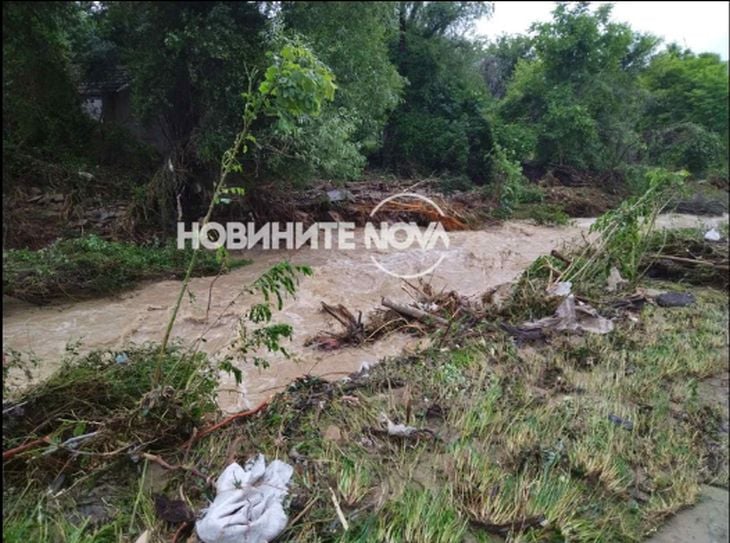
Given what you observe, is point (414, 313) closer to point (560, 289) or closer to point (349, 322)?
point (349, 322)

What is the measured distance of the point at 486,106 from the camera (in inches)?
95.7

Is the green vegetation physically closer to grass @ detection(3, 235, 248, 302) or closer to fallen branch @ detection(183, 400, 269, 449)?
grass @ detection(3, 235, 248, 302)

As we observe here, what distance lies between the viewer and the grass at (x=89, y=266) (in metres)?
1.89

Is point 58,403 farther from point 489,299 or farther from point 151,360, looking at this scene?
point 489,299

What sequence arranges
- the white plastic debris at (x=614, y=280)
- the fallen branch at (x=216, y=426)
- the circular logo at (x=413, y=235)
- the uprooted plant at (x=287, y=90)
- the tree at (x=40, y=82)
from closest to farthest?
the tree at (x=40, y=82), the uprooted plant at (x=287, y=90), the fallen branch at (x=216, y=426), the circular logo at (x=413, y=235), the white plastic debris at (x=614, y=280)

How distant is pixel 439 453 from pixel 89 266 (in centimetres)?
263

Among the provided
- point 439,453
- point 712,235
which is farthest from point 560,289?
point 439,453

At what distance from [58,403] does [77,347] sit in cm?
45

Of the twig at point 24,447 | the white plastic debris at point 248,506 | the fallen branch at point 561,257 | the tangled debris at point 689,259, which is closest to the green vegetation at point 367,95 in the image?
the twig at point 24,447

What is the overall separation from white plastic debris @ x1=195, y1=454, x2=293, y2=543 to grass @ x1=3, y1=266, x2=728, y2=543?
0.27 ft

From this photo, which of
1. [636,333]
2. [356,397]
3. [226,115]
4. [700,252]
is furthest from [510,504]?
[700,252]

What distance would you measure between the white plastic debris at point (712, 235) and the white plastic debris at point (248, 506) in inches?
213

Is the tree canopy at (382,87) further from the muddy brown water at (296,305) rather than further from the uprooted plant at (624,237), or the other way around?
the uprooted plant at (624,237)

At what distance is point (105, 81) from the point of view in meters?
1.65
